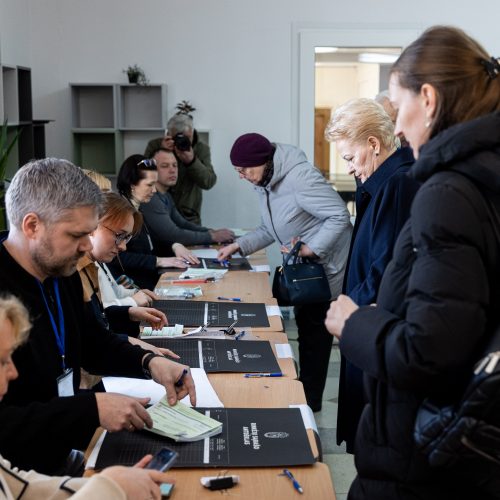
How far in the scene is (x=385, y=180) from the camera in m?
2.66

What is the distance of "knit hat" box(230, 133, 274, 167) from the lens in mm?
4082

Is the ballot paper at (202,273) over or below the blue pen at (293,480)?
over

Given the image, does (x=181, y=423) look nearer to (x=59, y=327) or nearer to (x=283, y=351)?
(x=59, y=327)

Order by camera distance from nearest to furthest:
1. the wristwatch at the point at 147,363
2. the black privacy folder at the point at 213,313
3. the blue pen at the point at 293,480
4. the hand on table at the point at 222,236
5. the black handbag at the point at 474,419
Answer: the black handbag at the point at 474,419 < the blue pen at the point at 293,480 < the wristwatch at the point at 147,363 < the black privacy folder at the point at 213,313 < the hand on table at the point at 222,236

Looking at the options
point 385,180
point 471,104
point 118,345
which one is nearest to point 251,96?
point 385,180

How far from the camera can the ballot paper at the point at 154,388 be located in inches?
86.1

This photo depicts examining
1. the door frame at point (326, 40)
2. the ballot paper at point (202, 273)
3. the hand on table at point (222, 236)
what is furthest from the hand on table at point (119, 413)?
the door frame at point (326, 40)

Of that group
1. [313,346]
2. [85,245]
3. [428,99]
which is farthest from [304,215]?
[428,99]

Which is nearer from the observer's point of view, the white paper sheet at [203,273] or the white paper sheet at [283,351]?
the white paper sheet at [283,351]

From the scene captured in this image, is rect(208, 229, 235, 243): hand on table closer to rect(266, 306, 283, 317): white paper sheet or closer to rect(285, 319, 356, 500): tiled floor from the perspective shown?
rect(285, 319, 356, 500): tiled floor

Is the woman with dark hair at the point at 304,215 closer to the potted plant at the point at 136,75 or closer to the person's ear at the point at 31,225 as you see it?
the person's ear at the point at 31,225

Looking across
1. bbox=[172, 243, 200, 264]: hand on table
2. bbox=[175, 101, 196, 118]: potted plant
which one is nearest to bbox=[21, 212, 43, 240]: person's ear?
bbox=[172, 243, 200, 264]: hand on table

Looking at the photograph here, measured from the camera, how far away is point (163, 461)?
1.61 metres

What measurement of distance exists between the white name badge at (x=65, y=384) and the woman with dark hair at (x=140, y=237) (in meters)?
2.16
